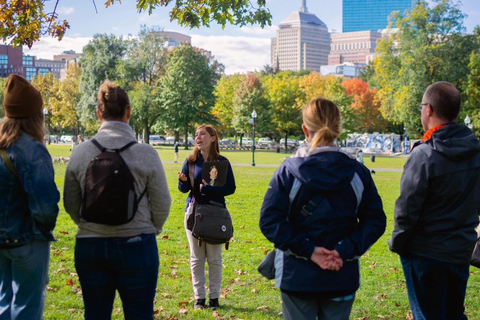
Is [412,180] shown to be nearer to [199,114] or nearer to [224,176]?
[224,176]

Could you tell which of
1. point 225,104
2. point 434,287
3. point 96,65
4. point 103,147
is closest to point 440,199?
point 434,287

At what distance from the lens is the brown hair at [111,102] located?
360 cm

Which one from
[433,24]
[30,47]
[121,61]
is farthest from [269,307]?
[121,61]

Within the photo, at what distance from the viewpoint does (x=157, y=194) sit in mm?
3625

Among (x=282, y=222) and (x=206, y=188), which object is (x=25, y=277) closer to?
(x=282, y=222)

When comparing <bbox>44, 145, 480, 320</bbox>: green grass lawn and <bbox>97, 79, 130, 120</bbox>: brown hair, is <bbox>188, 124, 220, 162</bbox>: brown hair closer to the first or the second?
<bbox>44, 145, 480, 320</bbox>: green grass lawn

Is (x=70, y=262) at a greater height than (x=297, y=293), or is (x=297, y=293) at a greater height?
(x=297, y=293)

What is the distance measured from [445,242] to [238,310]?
2928mm

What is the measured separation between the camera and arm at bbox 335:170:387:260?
322 centimetres

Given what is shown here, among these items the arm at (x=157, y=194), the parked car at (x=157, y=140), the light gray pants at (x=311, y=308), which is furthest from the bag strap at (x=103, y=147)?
the parked car at (x=157, y=140)

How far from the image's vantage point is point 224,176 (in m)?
5.85

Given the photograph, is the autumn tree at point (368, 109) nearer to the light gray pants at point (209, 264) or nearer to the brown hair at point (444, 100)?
the light gray pants at point (209, 264)

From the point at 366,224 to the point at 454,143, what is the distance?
97 cm

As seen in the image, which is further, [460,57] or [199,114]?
[199,114]
